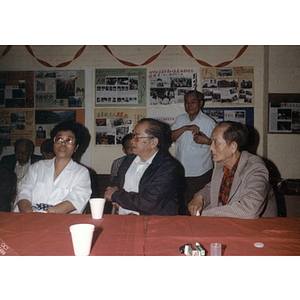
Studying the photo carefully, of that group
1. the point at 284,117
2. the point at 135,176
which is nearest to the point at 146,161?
the point at 135,176

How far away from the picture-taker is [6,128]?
2164mm

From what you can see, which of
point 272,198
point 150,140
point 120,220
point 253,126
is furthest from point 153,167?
point 253,126

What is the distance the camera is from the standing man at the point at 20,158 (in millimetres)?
2160

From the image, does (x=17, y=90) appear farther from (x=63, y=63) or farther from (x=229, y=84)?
(x=229, y=84)

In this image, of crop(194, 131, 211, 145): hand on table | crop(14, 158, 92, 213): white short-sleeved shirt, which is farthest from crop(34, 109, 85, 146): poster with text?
crop(194, 131, 211, 145): hand on table

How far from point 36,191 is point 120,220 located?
0.87 m

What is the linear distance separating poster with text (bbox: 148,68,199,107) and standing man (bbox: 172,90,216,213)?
0.07 metres

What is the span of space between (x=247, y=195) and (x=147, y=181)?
675 millimetres

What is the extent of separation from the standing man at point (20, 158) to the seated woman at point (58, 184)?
145mm

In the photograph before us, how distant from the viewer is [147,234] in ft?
3.96

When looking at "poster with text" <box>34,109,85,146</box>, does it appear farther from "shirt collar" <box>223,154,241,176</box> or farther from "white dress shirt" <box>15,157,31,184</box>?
"shirt collar" <box>223,154,241,176</box>

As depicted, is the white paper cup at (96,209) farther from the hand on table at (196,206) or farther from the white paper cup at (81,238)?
the hand on table at (196,206)

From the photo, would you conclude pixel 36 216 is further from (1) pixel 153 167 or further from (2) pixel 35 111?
(2) pixel 35 111

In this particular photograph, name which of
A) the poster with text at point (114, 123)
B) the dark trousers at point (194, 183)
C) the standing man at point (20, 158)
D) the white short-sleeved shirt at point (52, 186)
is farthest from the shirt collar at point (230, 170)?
the standing man at point (20, 158)
